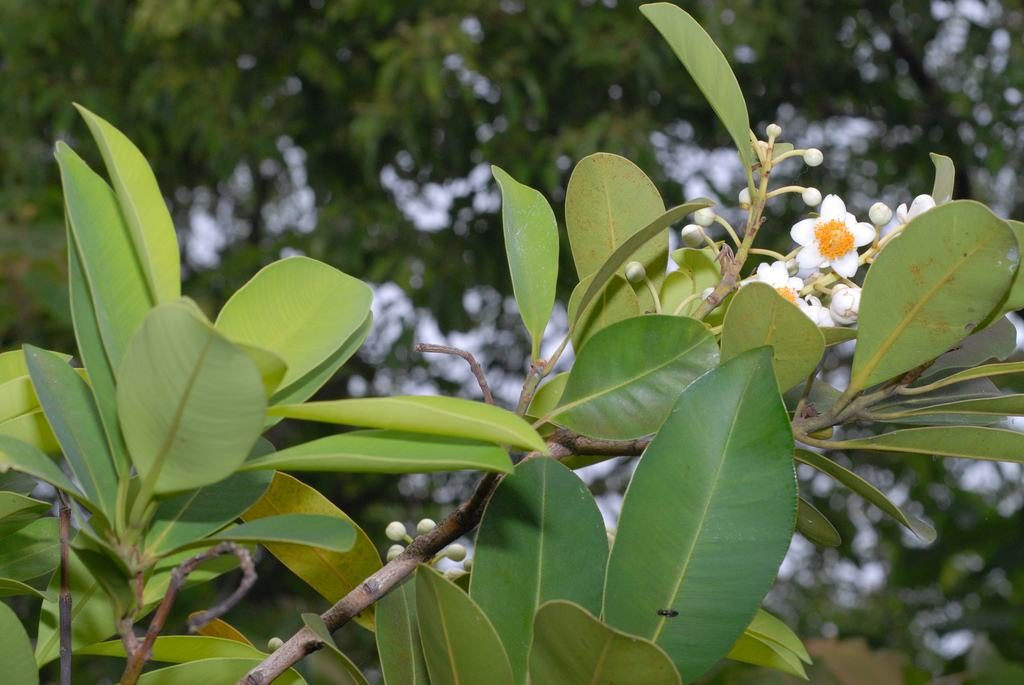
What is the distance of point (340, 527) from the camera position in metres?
0.39

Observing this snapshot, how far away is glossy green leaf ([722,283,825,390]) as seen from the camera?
1.42 feet

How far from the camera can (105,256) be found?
1.44 feet

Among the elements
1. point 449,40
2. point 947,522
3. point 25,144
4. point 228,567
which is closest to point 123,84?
point 25,144

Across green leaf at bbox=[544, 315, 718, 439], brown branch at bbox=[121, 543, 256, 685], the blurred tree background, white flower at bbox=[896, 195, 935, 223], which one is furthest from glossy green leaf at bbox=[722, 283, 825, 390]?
the blurred tree background

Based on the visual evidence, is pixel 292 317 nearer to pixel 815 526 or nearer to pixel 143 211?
pixel 143 211

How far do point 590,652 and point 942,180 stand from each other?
324mm

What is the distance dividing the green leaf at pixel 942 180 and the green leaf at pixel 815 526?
0.18 m

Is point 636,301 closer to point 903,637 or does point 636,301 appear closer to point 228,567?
point 228,567

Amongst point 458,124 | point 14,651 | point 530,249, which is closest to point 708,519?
point 530,249

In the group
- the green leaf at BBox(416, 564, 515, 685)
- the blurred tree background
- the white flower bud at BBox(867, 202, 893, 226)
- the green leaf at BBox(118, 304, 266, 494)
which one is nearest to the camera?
the green leaf at BBox(118, 304, 266, 494)

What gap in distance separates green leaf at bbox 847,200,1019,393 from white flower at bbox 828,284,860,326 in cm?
3

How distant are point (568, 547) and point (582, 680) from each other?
0.27 feet

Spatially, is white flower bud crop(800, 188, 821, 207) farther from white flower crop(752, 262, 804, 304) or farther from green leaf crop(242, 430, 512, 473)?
green leaf crop(242, 430, 512, 473)

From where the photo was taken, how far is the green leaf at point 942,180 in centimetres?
54
